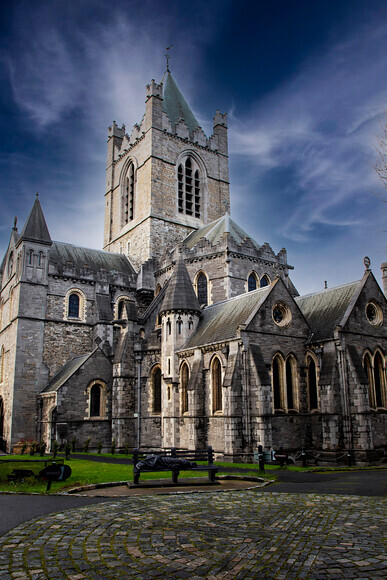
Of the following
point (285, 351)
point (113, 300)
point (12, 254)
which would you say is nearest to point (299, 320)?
point (285, 351)

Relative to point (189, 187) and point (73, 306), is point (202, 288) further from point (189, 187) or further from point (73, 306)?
point (189, 187)

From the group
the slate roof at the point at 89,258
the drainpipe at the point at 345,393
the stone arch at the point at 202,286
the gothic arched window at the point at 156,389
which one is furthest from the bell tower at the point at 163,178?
the drainpipe at the point at 345,393

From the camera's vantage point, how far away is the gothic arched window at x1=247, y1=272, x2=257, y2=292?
114 feet

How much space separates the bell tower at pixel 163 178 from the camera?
1711 inches

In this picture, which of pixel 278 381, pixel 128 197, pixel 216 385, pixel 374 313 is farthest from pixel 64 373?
pixel 128 197

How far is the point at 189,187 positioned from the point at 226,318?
2275 cm

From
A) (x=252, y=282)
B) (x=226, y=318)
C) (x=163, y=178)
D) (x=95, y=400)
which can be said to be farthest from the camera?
(x=163, y=178)

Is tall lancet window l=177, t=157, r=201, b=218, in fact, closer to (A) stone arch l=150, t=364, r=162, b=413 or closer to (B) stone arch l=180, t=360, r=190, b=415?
(A) stone arch l=150, t=364, r=162, b=413

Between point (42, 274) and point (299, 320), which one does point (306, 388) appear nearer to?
point (299, 320)

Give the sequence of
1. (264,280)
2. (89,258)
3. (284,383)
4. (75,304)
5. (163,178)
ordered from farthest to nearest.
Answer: (163,178) → (89,258) → (75,304) → (264,280) → (284,383)

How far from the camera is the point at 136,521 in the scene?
8758 millimetres

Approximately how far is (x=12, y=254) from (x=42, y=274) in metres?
5.70

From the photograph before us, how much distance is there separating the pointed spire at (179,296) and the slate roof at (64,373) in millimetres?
6328

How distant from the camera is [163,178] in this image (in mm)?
44469
